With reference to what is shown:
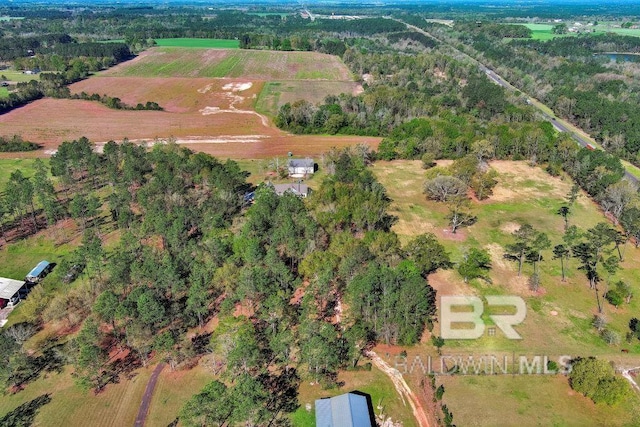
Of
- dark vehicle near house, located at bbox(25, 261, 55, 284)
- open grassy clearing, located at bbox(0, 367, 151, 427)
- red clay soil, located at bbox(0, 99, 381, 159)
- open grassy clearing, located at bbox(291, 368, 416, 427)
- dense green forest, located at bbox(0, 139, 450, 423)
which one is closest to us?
open grassy clearing, located at bbox(0, 367, 151, 427)

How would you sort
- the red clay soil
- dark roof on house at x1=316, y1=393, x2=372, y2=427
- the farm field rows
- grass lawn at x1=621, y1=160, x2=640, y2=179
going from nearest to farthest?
dark roof on house at x1=316, y1=393, x2=372, y2=427
grass lawn at x1=621, y1=160, x2=640, y2=179
the red clay soil
the farm field rows

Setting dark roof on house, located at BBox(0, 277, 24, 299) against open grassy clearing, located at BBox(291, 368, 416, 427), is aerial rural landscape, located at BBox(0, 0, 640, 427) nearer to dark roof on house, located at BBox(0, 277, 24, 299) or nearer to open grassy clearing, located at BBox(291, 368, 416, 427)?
open grassy clearing, located at BBox(291, 368, 416, 427)

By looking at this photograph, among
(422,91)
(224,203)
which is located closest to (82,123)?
(224,203)

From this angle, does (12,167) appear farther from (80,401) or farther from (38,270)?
(80,401)

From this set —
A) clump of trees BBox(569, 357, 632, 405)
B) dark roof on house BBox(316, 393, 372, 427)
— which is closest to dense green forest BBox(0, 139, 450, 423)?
dark roof on house BBox(316, 393, 372, 427)

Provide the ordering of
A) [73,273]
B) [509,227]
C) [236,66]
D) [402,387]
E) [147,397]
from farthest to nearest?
[236,66] < [509,227] < [73,273] < [402,387] < [147,397]

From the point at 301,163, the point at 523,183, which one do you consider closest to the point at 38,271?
the point at 301,163
